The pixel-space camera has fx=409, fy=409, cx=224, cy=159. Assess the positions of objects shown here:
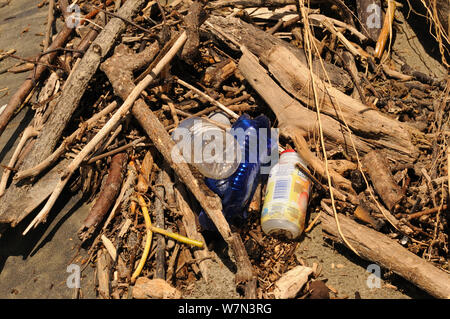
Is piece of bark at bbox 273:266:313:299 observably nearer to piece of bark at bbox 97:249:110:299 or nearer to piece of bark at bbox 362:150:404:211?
piece of bark at bbox 362:150:404:211

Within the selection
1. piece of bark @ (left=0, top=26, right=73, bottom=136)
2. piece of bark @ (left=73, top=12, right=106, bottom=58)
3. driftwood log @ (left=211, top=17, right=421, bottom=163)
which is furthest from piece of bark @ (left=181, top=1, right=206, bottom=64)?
piece of bark @ (left=0, top=26, right=73, bottom=136)

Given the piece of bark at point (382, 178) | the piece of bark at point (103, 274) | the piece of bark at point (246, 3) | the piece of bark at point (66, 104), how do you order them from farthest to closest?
1. the piece of bark at point (246, 3)
2. the piece of bark at point (66, 104)
3. the piece of bark at point (103, 274)
4. the piece of bark at point (382, 178)

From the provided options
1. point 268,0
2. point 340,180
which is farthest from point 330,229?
point 268,0

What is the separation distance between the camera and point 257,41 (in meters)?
3.92

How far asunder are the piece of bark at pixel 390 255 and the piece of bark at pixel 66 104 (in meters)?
2.43

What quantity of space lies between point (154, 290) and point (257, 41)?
2446 millimetres

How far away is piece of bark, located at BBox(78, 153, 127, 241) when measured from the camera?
3.32 meters

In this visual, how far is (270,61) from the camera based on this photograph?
365 centimetres

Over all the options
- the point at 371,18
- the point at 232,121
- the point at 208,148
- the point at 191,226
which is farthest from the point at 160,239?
the point at 371,18

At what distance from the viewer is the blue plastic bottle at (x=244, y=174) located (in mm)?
3264

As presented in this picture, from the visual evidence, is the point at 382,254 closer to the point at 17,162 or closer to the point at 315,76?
the point at 315,76

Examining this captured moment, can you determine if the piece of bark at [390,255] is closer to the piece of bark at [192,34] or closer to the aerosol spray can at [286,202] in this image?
the aerosol spray can at [286,202]

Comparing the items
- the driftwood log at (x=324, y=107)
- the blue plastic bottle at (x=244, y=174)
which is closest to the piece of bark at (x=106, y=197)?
the blue plastic bottle at (x=244, y=174)

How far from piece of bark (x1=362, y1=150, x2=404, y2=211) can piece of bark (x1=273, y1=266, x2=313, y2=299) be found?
2.54 feet
